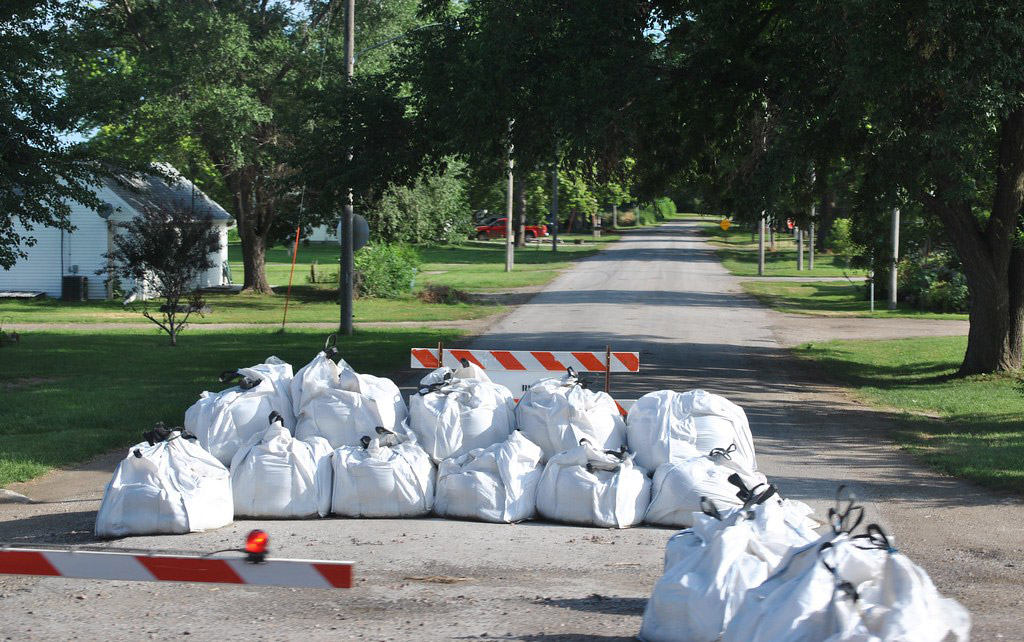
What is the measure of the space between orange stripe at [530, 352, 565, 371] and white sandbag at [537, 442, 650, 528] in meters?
2.45

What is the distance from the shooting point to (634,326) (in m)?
24.8

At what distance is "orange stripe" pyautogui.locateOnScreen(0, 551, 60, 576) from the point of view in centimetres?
403

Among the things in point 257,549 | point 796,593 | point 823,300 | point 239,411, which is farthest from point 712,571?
point 823,300

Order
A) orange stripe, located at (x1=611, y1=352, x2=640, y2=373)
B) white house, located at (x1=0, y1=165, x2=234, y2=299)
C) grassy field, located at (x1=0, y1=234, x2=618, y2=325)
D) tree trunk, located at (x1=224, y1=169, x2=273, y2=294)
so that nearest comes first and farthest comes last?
orange stripe, located at (x1=611, y1=352, x2=640, y2=373) → grassy field, located at (x1=0, y1=234, x2=618, y2=325) → tree trunk, located at (x1=224, y1=169, x2=273, y2=294) → white house, located at (x1=0, y1=165, x2=234, y2=299)

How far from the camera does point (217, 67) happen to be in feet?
90.5

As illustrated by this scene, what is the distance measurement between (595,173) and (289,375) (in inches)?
391

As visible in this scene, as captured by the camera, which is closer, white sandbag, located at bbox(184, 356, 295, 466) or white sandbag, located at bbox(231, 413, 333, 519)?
white sandbag, located at bbox(231, 413, 333, 519)

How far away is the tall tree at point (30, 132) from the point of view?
14.6 m

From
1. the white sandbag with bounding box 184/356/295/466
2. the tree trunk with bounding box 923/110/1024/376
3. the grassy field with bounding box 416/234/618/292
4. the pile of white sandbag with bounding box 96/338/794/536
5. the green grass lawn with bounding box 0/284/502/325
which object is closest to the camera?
the pile of white sandbag with bounding box 96/338/794/536

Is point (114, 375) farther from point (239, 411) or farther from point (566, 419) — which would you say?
point (566, 419)

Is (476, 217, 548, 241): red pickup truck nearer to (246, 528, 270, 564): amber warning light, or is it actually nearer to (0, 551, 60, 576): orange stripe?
(0, 551, 60, 576): orange stripe

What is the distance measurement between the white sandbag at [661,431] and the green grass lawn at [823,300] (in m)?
21.8

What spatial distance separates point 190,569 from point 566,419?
15.5ft

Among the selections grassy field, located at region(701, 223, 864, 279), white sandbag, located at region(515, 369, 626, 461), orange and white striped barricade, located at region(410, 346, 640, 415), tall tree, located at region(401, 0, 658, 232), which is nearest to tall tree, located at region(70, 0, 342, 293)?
tall tree, located at region(401, 0, 658, 232)
